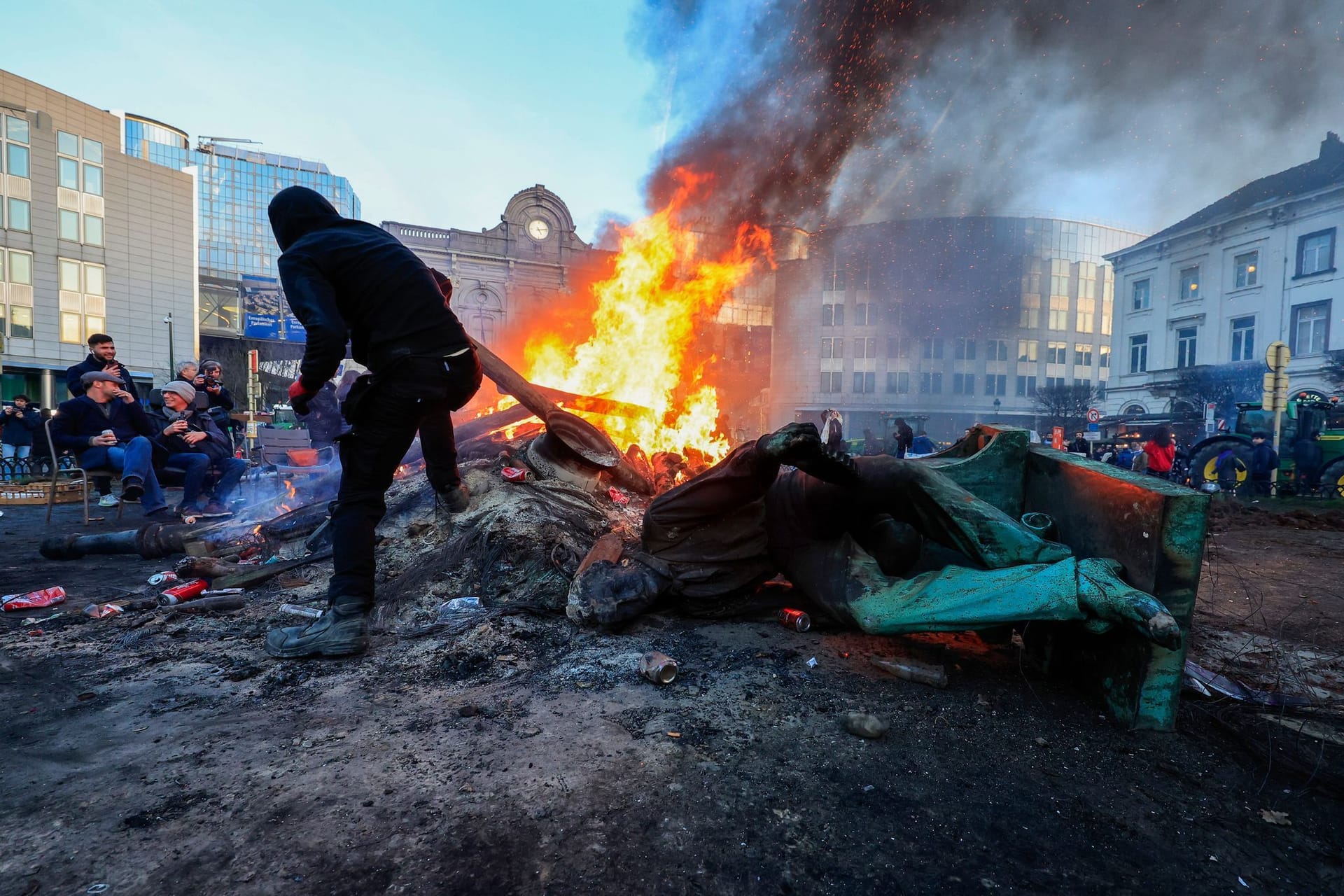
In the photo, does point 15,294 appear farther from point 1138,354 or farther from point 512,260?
point 1138,354

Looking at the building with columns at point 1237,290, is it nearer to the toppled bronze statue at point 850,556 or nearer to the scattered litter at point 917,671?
the toppled bronze statue at point 850,556

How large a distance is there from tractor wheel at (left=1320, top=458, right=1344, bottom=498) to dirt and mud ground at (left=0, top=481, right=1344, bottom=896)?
13.9 meters

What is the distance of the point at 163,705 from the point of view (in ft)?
7.95

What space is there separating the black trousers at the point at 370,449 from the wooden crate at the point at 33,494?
8.83m

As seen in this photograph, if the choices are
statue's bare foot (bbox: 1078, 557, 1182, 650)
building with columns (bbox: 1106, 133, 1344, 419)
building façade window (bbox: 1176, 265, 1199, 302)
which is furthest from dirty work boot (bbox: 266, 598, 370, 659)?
building façade window (bbox: 1176, 265, 1199, 302)

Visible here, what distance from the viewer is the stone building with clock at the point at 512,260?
33.6 meters

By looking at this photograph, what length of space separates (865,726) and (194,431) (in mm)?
8176

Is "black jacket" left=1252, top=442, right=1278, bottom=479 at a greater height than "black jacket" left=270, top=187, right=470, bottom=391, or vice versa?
"black jacket" left=270, top=187, right=470, bottom=391

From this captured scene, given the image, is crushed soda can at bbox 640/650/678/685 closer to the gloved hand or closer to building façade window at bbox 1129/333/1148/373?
the gloved hand

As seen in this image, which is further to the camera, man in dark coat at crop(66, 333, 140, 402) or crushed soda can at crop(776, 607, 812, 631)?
man in dark coat at crop(66, 333, 140, 402)

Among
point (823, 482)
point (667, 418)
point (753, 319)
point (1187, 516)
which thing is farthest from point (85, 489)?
point (753, 319)

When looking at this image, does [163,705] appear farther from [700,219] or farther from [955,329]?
[955,329]

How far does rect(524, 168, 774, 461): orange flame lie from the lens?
10.4 meters

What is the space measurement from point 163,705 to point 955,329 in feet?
174
